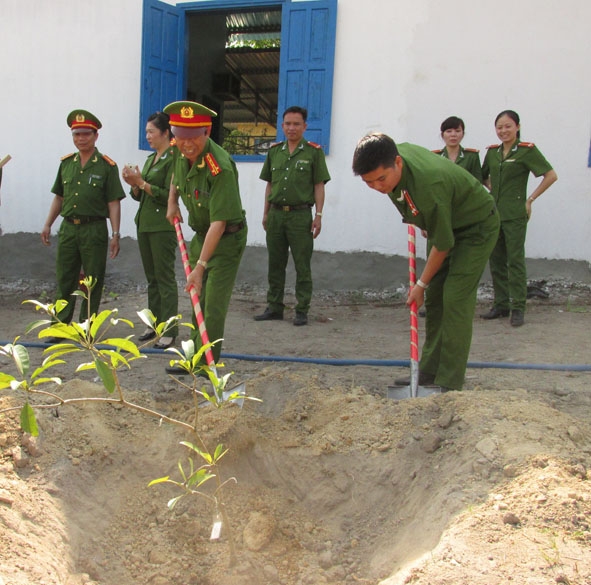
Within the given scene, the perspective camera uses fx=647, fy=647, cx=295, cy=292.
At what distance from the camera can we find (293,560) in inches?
94.0

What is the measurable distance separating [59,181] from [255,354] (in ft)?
6.44

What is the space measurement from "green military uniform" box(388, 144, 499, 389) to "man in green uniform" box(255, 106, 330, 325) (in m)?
1.93

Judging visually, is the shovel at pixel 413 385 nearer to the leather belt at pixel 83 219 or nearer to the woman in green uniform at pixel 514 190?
the woman in green uniform at pixel 514 190

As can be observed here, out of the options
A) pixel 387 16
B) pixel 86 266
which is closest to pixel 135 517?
pixel 86 266

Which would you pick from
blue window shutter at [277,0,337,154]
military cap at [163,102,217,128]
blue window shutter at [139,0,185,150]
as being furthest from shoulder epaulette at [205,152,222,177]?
blue window shutter at [139,0,185,150]

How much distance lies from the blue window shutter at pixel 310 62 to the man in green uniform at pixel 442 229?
3.33 metres

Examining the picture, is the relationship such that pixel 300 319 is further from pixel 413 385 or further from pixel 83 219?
pixel 413 385

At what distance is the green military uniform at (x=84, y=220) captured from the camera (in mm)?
4551

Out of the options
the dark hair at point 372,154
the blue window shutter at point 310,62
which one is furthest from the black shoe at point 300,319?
the dark hair at point 372,154

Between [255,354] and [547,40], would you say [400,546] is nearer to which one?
[255,354]

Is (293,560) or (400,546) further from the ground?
(400,546)

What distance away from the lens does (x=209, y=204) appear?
3408 millimetres

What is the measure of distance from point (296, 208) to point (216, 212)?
1959mm

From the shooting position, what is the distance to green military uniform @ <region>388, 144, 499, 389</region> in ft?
9.30
